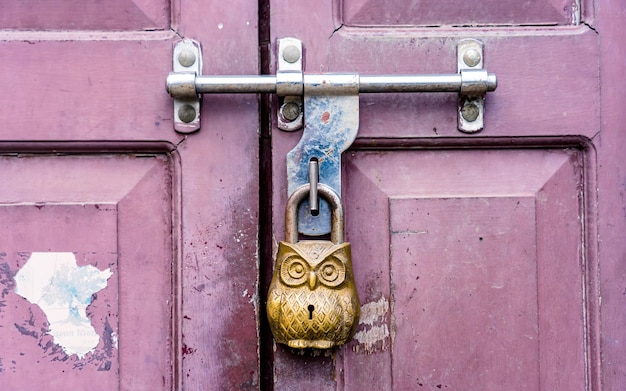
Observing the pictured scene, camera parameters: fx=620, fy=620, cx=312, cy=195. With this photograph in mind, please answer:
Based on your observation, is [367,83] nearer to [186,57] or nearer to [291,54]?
[291,54]

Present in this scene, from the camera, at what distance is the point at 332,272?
671 mm

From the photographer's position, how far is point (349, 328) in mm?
682

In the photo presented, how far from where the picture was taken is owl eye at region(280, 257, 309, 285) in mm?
666

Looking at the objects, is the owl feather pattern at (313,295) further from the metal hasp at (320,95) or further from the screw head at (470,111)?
the screw head at (470,111)

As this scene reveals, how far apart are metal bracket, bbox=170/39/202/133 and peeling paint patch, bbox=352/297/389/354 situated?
31 centimetres

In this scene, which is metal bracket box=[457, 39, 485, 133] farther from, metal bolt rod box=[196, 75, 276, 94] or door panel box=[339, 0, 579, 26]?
metal bolt rod box=[196, 75, 276, 94]

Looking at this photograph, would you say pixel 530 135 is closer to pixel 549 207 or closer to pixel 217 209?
pixel 549 207

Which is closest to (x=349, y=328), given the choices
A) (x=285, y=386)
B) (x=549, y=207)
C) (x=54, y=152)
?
(x=285, y=386)

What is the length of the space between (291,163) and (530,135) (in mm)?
296

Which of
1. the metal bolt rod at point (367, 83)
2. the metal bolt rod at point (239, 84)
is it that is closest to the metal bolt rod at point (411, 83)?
the metal bolt rod at point (367, 83)

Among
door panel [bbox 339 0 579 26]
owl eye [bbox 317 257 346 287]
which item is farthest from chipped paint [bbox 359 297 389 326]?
door panel [bbox 339 0 579 26]

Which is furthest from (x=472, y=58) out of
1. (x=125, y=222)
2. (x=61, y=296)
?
(x=61, y=296)

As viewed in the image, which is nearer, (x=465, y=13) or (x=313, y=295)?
(x=313, y=295)

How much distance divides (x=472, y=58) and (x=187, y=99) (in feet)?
1.15
